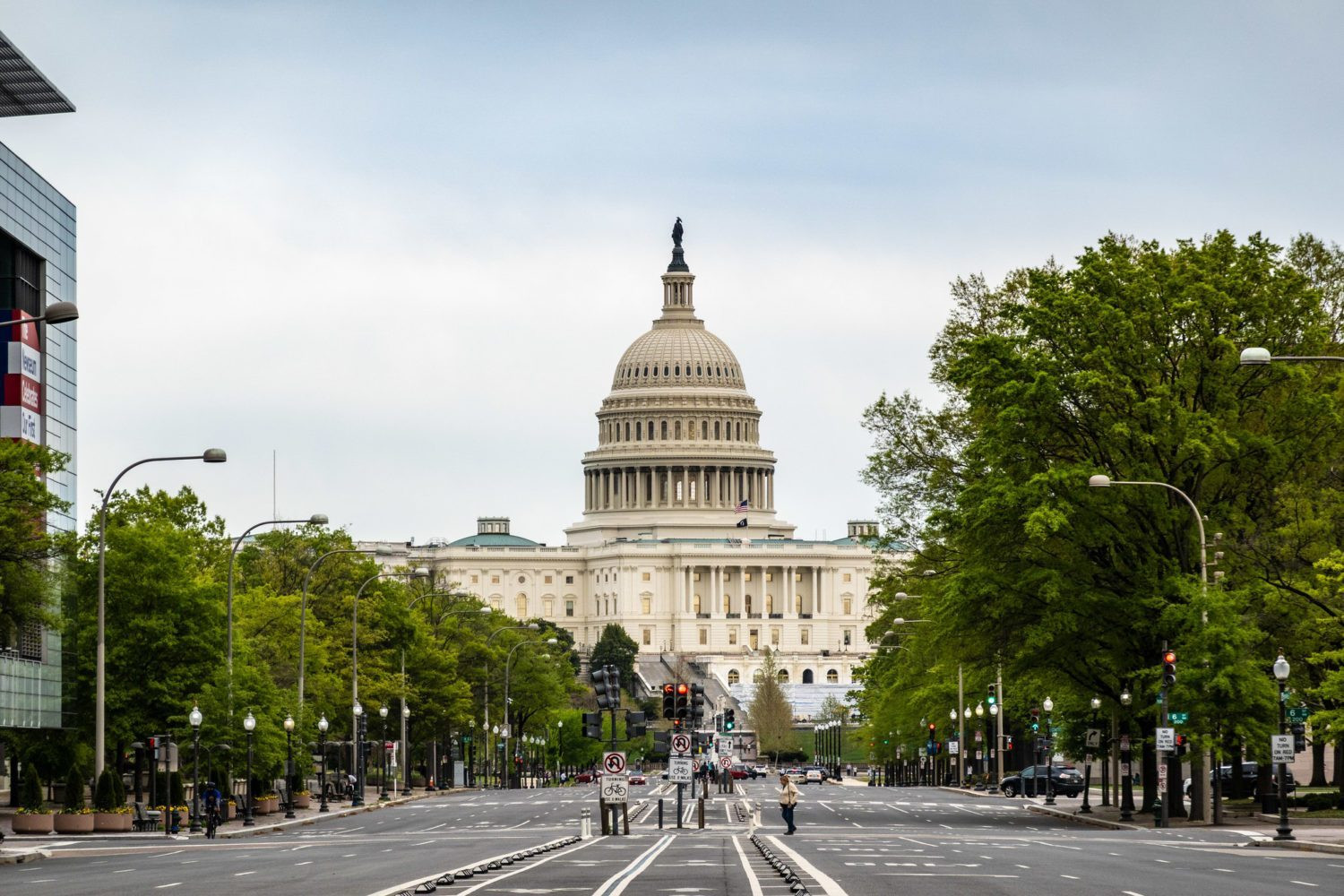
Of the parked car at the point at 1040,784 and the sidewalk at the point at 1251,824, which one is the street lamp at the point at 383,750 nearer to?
the parked car at the point at 1040,784

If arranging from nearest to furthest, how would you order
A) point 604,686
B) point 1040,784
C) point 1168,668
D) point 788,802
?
point 604,686 → point 1168,668 → point 788,802 → point 1040,784

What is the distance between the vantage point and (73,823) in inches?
2542

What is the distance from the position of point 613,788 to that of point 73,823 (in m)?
15.6

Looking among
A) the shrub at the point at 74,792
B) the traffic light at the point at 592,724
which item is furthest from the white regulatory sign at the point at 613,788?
the shrub at the point at 74,792

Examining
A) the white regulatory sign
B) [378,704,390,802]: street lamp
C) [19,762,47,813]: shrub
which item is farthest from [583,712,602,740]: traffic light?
[378,704,390,802]: street lamp

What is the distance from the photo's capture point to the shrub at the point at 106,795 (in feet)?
213

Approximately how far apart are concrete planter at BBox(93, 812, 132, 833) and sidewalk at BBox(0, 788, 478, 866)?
1.26 feet

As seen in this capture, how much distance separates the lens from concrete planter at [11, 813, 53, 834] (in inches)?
2515

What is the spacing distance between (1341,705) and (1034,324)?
13.2 metres

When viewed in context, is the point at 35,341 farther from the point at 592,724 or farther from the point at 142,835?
the point at 592,724

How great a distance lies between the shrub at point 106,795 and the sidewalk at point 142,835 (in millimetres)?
857

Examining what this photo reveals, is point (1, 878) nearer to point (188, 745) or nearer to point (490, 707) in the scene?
point (188, 745)

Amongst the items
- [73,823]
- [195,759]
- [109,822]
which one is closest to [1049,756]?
[195,759]

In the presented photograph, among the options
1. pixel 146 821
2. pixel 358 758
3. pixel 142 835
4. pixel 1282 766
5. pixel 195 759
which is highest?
pixel 1282 766
